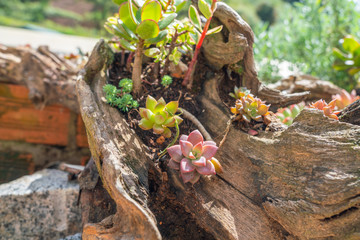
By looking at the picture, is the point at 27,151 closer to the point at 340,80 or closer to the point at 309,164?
the point at 309,164

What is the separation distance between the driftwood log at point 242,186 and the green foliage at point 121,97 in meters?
0.03

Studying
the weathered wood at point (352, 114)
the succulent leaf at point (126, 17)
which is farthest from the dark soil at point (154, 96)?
the weathered wood at point (352, 114)

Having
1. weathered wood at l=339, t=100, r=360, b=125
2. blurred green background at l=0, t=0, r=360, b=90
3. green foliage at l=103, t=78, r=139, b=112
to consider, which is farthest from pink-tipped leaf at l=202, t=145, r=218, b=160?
blurred green background at l=0, t=0, r=360, b=90

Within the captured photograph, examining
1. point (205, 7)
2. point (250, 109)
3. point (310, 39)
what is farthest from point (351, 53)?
point (205, 7)

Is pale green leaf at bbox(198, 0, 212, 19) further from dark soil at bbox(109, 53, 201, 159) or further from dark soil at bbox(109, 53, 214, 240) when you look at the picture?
dark soil at bbox(109, 53, 214, 240)

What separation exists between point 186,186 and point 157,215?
177 mm

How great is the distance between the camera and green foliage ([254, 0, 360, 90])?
323 cm

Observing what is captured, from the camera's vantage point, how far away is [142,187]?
1.18 meters

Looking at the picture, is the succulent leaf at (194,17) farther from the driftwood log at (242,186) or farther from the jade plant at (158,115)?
the driftwood log at (242,186)

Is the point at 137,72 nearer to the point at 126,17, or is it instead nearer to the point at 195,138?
the point at 126,17

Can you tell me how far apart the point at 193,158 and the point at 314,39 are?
2.91m

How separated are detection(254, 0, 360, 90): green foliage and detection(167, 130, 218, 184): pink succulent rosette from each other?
213cm

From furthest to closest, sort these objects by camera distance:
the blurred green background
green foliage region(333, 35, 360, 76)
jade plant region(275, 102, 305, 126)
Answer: the blurred green background → green foliage region(333, 35, 360, 76) → jade plant region(275, 102, 305, 126)

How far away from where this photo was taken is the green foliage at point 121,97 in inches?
55.9
